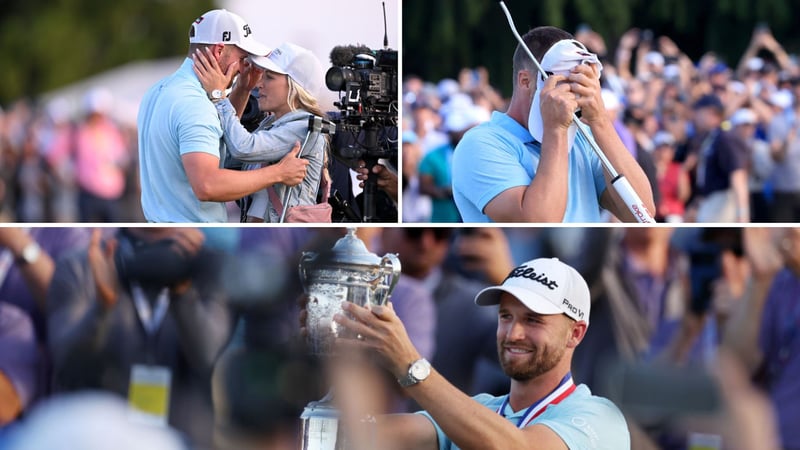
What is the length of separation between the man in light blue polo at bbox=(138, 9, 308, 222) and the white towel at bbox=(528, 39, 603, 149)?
0.83 meters

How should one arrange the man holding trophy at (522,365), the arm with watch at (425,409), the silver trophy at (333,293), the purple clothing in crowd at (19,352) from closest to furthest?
the arm with watch at (425,409)
the man holding trophy at (522,365)
the silver trophy at (333,293)
the purple clothing in crowd at (19,352)

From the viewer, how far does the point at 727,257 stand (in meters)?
4.63

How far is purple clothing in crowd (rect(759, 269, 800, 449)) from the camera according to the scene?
14.9ft

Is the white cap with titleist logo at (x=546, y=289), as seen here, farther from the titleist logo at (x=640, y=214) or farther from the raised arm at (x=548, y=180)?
the titleist logo at (x=640, y=214)

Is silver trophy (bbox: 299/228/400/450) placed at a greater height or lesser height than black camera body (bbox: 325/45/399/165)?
lesser

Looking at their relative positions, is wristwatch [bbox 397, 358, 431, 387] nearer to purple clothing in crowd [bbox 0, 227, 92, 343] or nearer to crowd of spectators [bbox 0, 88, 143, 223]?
purple clothing in crowd [bbox 0, 227, 92, 343]

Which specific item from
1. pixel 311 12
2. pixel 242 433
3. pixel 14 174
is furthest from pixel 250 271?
pixel 14 174

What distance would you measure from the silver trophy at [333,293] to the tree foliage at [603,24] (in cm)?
593

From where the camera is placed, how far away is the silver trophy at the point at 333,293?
4.52 m

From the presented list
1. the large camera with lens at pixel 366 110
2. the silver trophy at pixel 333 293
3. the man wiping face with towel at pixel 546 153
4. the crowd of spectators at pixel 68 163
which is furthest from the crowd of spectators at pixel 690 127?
the silver trophy at pixel 333 293

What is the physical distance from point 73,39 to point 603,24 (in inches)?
200

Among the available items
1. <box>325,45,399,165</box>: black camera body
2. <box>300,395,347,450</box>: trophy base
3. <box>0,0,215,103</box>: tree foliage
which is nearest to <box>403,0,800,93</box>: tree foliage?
<box>0,0,215,103</box>: tree foliage

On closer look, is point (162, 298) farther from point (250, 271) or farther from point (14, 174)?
point (14, 174)

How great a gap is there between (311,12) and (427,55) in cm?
799
